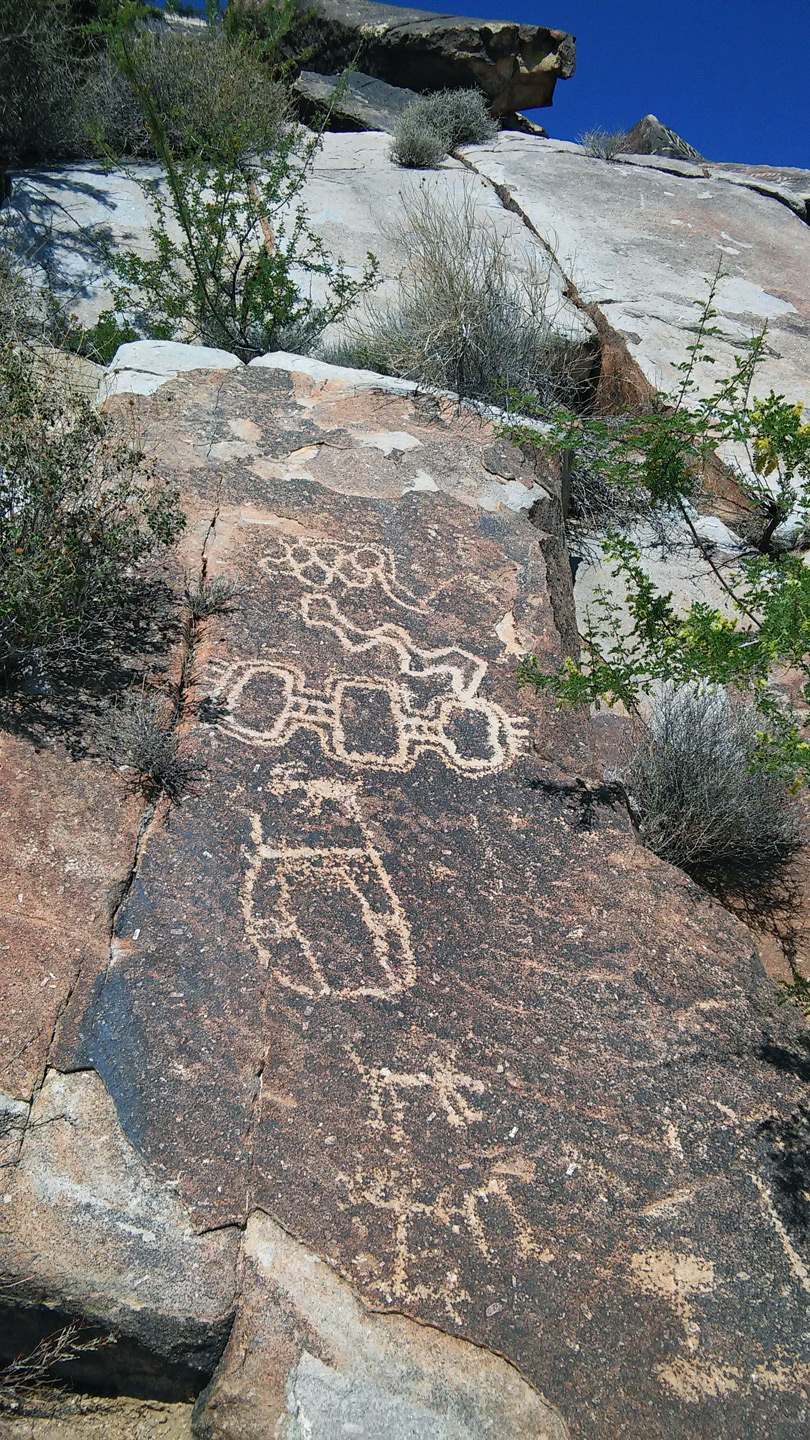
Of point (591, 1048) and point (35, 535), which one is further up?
point (35, 535)

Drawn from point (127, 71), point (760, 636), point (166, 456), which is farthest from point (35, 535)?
point (127, 71)

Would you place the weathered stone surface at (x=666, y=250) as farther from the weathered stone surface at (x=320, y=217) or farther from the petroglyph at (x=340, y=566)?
the petroglyph at (x=340, y=566)

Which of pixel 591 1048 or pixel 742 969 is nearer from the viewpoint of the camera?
pixel 591 1048

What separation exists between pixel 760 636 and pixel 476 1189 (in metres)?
1.45

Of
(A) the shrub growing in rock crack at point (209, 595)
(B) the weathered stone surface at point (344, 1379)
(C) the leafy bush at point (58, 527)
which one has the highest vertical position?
(C) the leafy bush at point (58, 527)

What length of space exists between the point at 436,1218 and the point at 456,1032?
416 mm

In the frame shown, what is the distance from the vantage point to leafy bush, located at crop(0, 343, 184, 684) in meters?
2.72

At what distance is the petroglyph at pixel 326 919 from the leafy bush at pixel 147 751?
24 centimetres

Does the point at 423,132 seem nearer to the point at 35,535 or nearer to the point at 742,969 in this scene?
the point at 35,535

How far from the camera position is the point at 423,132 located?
7.95m

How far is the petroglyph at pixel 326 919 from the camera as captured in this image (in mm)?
2312

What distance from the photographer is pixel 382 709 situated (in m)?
3.04

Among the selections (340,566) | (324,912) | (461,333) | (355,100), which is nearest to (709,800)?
(340,566)

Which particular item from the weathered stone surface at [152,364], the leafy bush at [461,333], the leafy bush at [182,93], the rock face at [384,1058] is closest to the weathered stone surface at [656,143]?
the leafy bush at [182,93]
